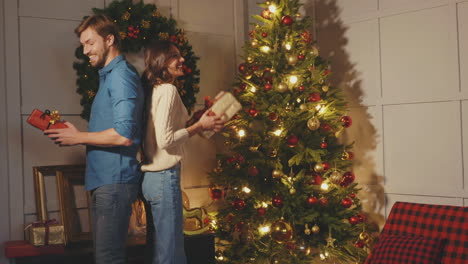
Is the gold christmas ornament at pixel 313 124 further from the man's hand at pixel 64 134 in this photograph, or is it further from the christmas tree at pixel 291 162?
the man's hand at pixel 64 134

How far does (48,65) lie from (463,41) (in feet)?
9.14

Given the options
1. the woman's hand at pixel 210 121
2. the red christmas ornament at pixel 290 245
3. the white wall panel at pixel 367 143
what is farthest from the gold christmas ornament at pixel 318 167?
the woman's hand at pixel 210 121

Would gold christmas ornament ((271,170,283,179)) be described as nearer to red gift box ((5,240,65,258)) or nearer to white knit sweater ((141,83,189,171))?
white knit sweater ((141,83,189,171))

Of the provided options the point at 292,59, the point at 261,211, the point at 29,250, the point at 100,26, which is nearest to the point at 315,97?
the point at 292,59

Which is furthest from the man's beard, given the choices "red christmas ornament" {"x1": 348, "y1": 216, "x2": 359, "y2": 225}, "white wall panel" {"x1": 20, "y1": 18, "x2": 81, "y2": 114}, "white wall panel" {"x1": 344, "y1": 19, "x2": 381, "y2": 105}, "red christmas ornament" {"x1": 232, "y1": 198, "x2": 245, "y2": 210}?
"white wall panel" {"x1": 344, "y1": 19, "x2": 381, "y2": 105}

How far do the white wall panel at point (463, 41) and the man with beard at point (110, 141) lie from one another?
2269mm

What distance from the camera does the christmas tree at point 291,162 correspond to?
3.83m

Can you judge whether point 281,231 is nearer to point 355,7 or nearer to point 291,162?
point 291,162

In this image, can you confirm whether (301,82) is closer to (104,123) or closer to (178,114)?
(178,114)

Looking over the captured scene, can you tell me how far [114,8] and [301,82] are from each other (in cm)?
140

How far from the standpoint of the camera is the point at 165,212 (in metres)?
2.64

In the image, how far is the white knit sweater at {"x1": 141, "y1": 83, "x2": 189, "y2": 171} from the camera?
8.75ft

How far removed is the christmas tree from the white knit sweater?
1.24 m

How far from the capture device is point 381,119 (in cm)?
421
